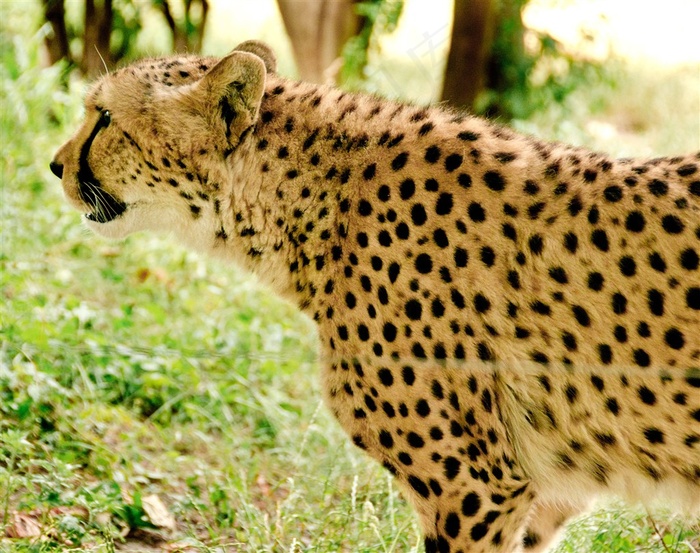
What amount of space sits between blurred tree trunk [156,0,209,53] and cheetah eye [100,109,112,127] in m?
3.87

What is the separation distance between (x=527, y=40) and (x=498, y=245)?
5239 millimetres

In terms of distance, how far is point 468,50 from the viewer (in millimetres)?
6801

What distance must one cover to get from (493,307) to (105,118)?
1.46m

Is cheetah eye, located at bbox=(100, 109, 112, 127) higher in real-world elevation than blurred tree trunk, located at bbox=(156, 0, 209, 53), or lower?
lower

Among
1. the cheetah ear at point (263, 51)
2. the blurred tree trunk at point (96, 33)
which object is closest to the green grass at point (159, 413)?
the cheetah ear at point (263, 51)

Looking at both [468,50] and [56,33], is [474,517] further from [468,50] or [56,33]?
[56,33]

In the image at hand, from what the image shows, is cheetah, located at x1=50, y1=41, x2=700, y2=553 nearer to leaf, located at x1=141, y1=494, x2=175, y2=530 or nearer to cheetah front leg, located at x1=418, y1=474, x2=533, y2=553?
cheetah front leg, located at x1=418, y1=474, x2=533, y2=553

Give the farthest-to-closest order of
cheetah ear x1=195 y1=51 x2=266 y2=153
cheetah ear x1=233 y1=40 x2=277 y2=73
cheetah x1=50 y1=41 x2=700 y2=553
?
cheetah ear x1=233 y1=40 x2=277 y2=73, cheetah ear x1=195 y1=51 x2=266 y2=153, cheetah x1=50 y1=41 x2=700 y2=553

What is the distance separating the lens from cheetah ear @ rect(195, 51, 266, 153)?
2.97 m

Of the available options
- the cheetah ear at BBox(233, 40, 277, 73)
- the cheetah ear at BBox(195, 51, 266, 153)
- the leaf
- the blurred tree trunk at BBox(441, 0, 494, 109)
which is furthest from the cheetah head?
the blurred tree trunk at BBox(441, 0, 494, 109)

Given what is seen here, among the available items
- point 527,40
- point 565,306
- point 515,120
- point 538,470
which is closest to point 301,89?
point 565,306

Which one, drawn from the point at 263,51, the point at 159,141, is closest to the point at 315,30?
the point at 263,51

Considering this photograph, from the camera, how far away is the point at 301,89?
10.8 feet

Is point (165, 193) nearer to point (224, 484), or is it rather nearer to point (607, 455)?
point (224, 484)
